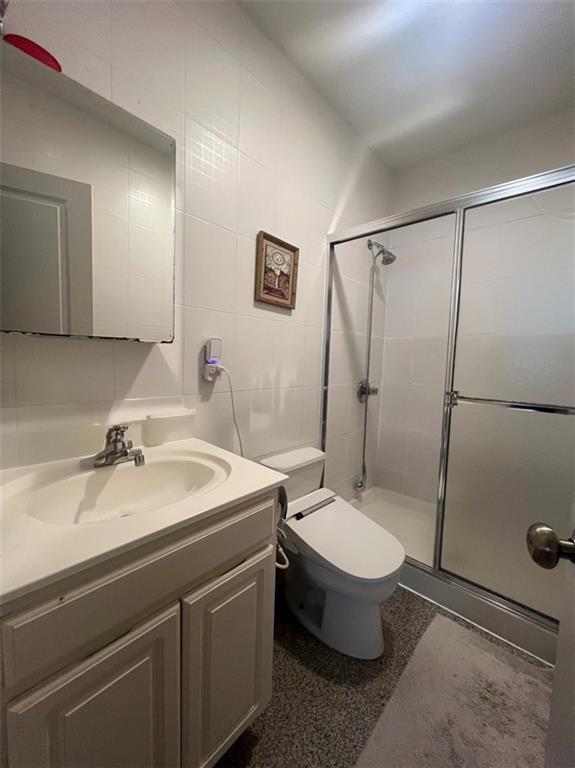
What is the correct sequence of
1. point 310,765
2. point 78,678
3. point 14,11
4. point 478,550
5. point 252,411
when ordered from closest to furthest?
point 78,678 → point 14,11 → point 310,765 → point 252,411 → point 478,550

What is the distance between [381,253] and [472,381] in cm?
107

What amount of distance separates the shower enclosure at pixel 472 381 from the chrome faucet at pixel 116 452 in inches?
45.4

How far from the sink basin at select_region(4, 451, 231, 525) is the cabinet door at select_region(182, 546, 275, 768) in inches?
9.6

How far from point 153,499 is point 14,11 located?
1304mm

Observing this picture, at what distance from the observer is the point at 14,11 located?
0.76 meters

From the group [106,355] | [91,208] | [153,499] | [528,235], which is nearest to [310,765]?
[153,499]

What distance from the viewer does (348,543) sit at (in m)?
1.24

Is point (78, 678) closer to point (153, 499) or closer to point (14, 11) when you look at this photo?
point (153, 499)

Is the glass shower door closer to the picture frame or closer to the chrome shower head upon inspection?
the chrome shower head

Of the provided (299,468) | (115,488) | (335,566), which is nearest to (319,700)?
(335,566)

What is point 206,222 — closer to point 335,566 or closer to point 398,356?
point 335,566

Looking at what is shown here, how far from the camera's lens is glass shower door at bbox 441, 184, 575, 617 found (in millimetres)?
1495

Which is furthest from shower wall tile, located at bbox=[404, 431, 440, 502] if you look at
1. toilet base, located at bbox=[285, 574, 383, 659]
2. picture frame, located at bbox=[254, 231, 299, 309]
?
picture frame, located at bbox=[254, 231, 299, 309]

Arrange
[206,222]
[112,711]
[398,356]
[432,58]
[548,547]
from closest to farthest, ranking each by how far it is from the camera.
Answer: [548,547] < [112,711] < [206,222] < [432,58] < [398,356]
